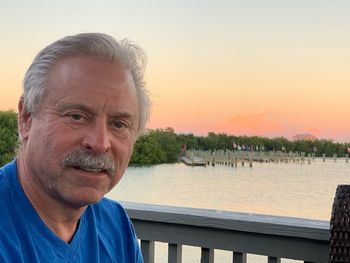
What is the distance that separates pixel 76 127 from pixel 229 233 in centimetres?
107

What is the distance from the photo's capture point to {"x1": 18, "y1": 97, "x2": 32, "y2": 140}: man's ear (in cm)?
101

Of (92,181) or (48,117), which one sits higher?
(48,117)

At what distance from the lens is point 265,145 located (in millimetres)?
4266

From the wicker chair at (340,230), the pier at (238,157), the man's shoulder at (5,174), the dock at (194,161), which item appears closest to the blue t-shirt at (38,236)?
the man's shoulder at (5,174)

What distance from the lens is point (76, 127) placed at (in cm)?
95

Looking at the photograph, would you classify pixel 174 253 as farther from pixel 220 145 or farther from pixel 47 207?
pixel 220 145

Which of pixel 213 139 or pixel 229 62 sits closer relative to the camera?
pixel 213 139

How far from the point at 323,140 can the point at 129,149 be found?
117 inches

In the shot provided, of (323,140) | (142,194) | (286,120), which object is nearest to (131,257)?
(142,194)

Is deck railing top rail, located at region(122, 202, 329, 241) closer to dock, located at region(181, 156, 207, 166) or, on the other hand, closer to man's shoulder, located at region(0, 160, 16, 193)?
man's shoulder, located at region(0, 160, 16, 193)

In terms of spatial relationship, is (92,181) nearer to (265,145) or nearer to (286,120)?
(265,145)

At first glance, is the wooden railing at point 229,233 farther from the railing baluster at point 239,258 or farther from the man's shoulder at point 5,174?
the man's shoulder at point 5,174

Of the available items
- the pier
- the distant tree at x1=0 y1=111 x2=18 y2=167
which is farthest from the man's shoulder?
the pier

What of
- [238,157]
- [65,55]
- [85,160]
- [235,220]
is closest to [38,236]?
[85,160]
